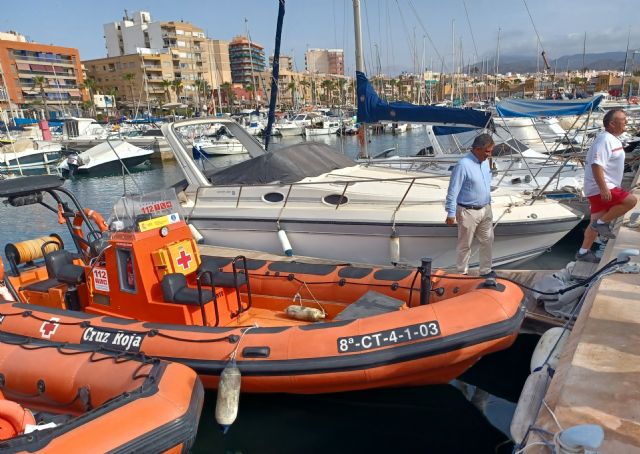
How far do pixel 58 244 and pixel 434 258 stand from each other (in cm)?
517

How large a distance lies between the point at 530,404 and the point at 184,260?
3.39 metres

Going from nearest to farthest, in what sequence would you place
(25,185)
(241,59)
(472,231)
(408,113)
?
(472,231), (25,185), (408,113), (241,59)

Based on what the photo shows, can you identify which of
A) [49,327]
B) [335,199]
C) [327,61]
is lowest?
[49,327]

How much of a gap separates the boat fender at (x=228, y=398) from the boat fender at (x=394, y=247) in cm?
336

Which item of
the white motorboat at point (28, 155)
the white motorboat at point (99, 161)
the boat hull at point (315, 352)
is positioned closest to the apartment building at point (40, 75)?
the white motorboat at point (28, 155)

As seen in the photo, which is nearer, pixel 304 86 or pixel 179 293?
pixel 179 293

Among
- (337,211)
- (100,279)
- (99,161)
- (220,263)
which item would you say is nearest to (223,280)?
(220,263)

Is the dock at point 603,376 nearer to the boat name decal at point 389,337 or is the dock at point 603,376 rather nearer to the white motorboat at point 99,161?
the boat name decal at point 389,337

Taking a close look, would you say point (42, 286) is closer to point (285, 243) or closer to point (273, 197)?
point (285, 243)

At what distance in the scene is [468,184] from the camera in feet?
16.5

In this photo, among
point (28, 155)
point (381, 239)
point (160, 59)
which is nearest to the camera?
point (381, 239)

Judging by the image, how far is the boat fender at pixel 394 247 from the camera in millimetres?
6371

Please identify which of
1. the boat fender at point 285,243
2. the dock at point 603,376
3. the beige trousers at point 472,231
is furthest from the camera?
the boat fender at point 285,243

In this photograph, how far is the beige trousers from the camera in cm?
516
